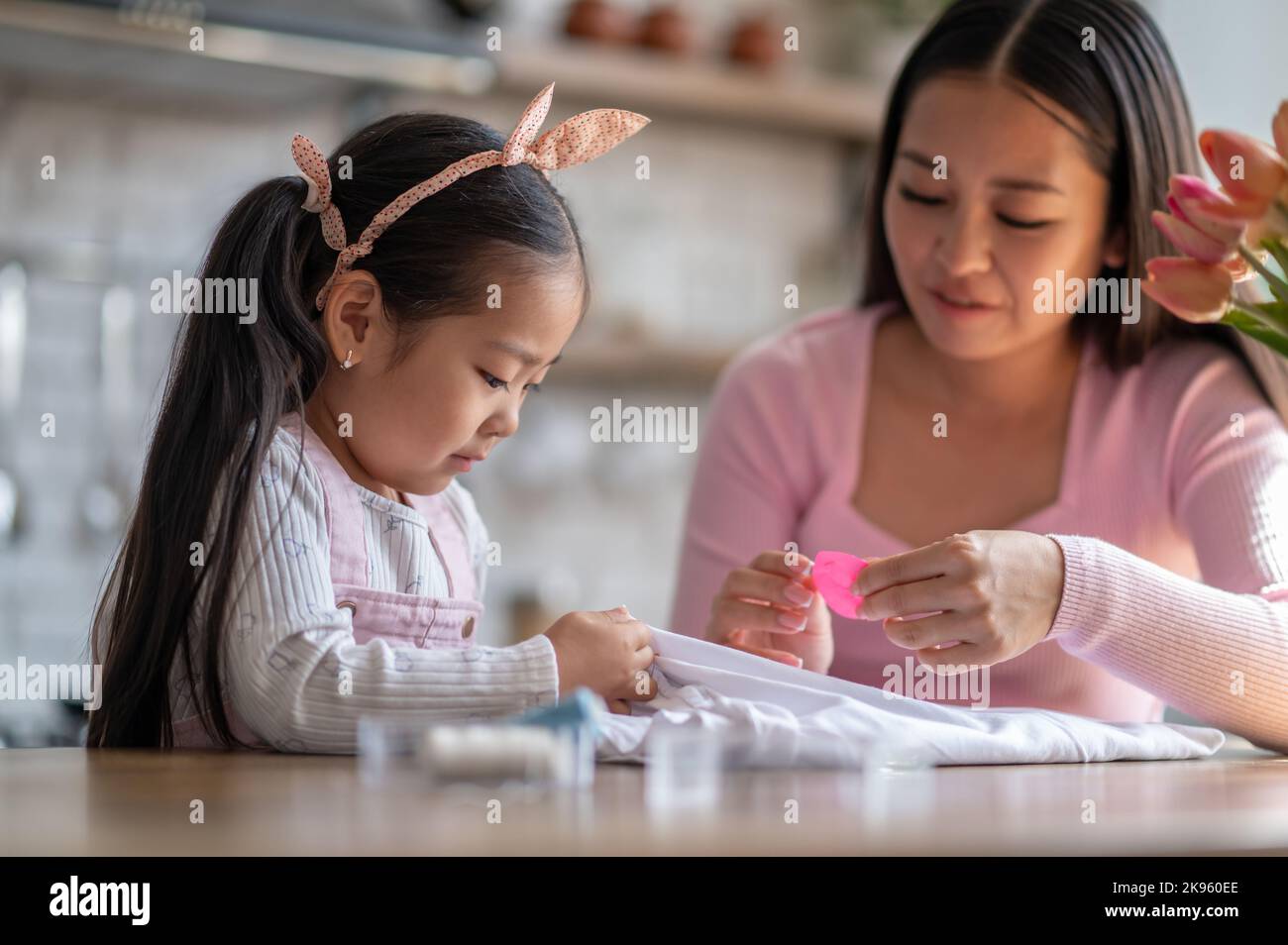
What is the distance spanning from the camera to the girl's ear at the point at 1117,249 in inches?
56.3

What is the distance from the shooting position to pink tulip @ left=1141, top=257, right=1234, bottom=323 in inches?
37.8

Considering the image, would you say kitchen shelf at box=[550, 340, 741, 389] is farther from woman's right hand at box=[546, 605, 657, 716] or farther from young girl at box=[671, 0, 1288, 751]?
woman's right hand at box=[546, 605, 657, 716]

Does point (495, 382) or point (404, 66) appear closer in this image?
point (495, 382)

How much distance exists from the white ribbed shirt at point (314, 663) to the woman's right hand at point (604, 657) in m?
0.02

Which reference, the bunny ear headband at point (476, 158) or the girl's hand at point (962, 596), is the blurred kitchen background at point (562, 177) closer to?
the bunny ear headband at point (476, 158)

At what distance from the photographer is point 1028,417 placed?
5.01ft

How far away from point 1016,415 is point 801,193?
209 centimetres

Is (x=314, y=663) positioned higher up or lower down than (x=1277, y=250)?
lower down

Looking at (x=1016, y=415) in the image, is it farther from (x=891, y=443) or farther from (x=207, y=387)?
Answer: (x=207, y=387)

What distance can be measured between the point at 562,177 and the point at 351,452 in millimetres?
1155

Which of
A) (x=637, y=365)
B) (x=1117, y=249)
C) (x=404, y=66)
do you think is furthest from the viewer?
(x=637, y=365)

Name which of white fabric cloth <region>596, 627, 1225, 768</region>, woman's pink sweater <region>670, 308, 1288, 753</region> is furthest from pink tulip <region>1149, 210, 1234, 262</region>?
white fabric cloth <region>596, 627, 1225, 768</region>

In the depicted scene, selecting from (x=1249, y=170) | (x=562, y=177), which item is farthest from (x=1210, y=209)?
(x=562, y=177)

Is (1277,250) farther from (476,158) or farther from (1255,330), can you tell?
(476,158)
